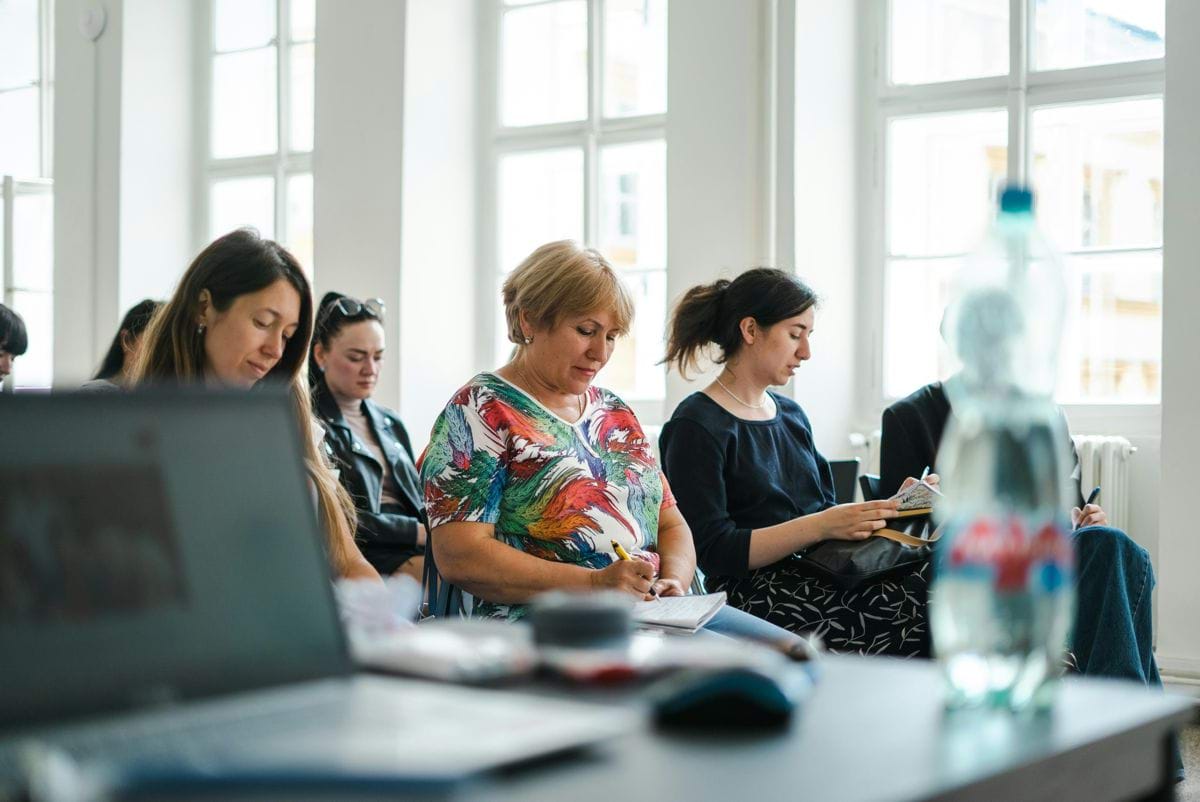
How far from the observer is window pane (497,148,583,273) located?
5.92 metres

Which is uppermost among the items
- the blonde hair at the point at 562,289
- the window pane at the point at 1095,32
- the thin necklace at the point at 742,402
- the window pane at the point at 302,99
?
the window pane at the point at 302,99

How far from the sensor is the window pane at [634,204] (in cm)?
564

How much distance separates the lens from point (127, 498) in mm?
933

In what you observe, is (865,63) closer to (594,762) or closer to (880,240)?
(880,240)

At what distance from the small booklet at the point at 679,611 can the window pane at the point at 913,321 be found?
3.13 m

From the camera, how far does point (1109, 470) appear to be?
4371 mm

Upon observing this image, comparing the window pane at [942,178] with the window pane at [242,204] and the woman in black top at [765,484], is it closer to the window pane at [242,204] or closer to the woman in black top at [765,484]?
the woman in black top at [765,484]

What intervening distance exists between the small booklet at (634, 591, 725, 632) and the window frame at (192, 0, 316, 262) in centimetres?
464

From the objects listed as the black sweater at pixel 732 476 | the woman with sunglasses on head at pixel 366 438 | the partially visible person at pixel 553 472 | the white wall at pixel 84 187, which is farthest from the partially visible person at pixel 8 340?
the partially visible person at pixel 553 472

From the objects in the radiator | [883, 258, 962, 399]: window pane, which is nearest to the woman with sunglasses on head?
[883, 258, 962, 399]: window pane

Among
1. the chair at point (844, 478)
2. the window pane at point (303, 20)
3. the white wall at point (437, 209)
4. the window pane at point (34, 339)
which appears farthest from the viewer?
the window pane at point (34, 339)

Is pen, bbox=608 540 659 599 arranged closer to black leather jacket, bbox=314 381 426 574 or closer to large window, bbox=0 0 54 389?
black leather jacket, bbox=314 381 426 574

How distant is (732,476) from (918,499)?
41 cm

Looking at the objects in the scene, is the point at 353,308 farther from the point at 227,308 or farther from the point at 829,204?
the point at 227,308
